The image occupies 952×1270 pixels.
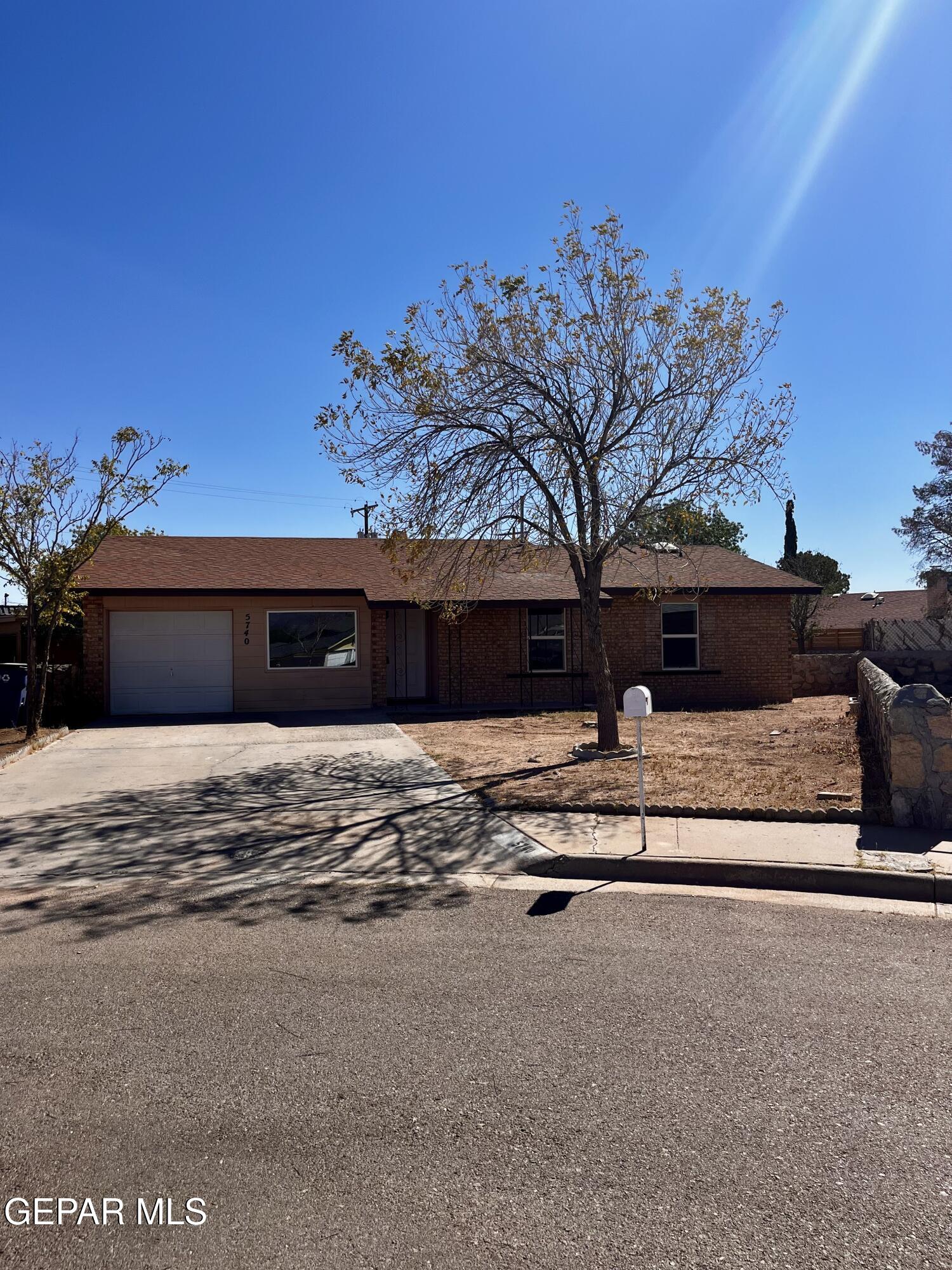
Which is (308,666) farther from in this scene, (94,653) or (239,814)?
(239,814)

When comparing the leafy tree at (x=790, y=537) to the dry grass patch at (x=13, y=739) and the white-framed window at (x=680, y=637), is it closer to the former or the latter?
the white-framed window at (x=680, y=637)

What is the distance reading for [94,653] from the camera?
1864 cm

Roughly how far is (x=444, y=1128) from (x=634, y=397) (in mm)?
10518

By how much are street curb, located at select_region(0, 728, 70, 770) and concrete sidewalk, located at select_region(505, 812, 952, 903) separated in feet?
26.2

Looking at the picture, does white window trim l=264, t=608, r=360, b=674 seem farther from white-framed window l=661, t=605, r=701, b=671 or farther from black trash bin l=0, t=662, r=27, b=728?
white-framed window l=661, t=605, r=701, b=671

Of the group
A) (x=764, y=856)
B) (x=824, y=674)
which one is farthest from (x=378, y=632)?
(x=764, y=856)

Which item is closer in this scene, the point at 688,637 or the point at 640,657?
the point at 640,657

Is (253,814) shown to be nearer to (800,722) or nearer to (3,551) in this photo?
(3,551)

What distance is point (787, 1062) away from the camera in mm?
3787

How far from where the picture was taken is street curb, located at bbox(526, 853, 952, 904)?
6355 millimetres

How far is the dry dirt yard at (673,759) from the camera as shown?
951cm

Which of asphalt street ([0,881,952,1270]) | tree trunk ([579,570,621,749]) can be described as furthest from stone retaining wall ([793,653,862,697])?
asphalt street ([0,881,952,1270])

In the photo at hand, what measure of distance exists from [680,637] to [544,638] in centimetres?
332

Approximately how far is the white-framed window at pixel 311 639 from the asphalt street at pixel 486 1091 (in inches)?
556
